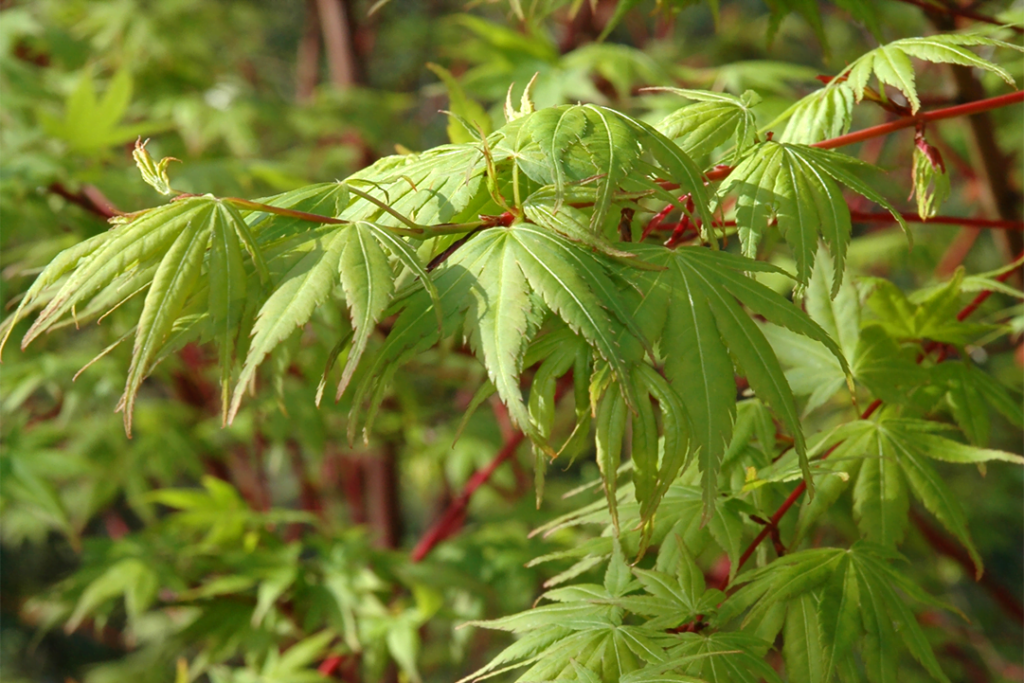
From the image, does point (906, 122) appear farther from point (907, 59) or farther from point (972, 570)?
point (972, 570)

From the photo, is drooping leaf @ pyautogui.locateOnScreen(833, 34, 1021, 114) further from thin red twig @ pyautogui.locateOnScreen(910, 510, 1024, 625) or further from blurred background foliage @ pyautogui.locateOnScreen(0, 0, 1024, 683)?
thin red twig @ pyautogui.locateOnScreen(910, 510, 1024, 625)

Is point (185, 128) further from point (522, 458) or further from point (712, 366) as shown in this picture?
point (712, 366)

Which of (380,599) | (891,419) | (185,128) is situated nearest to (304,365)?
(380,599)

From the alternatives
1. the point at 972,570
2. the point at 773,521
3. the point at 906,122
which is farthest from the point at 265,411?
the point at 972,570

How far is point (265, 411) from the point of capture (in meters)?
1.65

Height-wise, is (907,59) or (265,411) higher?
(907,59)

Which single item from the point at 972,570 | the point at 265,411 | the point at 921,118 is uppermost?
the point at 921,118

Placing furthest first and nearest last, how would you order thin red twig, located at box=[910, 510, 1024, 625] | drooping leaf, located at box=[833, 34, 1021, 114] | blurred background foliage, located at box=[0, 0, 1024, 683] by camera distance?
thin red twig, located at box=[910, 510, 1024, 625], blurred background foliage, located at box=[0, 0, 1024, 683], drooping leaf, located at box=[833, 34, 1021, 114]

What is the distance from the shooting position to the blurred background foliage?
1.39 metres

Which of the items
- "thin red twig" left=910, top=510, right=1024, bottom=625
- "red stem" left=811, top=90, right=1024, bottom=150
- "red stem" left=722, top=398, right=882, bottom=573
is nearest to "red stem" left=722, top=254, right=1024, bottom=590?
"red stem" left=722, top=398, right=882, bottom=573

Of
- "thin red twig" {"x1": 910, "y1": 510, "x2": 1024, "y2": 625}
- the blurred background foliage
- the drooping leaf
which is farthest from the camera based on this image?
"thin red twig" {"x1": 910, "y1": 510, "x2": 1024, "y2": 625}

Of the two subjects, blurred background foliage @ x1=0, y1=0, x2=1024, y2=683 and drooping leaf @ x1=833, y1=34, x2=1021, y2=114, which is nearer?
drooping leaf @ x1=833, y1=34, x2=1021, y2=114

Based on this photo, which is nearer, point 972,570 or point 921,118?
point 921,118

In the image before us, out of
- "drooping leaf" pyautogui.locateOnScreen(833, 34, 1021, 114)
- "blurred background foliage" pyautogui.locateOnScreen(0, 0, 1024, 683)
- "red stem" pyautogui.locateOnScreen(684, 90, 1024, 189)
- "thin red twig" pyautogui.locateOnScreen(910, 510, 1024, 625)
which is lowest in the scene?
"thin red twig" pyautogui.locateOnScreen(910, 510, 1024, 625)
